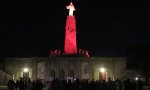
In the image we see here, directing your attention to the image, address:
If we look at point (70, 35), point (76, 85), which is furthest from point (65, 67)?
point (76, 85)

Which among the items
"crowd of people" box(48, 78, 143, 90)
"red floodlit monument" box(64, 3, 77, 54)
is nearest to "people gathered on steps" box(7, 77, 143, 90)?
"crowd of people" box(48, 78, 143, 90)

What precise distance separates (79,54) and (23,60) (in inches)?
389

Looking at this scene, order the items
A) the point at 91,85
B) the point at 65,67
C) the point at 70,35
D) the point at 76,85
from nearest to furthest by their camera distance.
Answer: the point at 76,85, the point at 91,85, the point at 65,67, the point at 70,35

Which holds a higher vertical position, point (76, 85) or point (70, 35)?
point (70, 35)

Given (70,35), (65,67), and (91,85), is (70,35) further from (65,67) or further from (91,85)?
(91,85)

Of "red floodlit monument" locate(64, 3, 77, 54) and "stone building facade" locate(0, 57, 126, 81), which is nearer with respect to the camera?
"stone building facade" locate(0, 57, 126, 81)

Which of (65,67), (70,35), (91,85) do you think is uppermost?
(70,35)

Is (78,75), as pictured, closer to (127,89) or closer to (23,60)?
(23,60)

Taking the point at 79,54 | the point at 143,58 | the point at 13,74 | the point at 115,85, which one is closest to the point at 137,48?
the point at 143,58

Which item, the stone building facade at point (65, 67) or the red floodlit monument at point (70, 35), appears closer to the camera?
the stone building facade at point (65, 67)

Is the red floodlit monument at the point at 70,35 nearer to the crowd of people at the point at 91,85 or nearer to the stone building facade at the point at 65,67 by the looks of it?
the stone building facade at the point at 65,67

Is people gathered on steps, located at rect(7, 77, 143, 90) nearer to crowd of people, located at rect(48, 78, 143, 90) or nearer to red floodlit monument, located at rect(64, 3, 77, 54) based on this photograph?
crowd of people, located at rect(48, 78, 143, 90)

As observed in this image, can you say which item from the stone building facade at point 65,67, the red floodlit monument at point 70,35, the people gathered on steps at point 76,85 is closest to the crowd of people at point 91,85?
the people gathered on steps at point 76,85

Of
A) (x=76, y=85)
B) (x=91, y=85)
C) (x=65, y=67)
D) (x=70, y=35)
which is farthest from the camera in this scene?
(x=70, y=35)
